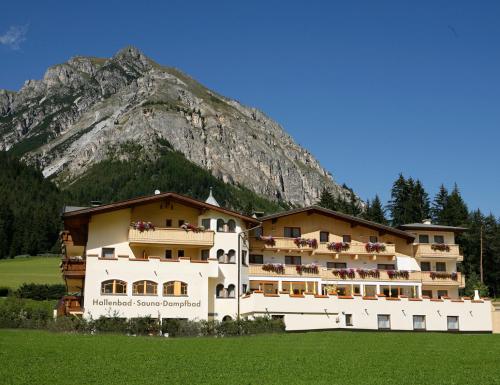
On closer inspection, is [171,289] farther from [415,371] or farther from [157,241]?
[415,371]

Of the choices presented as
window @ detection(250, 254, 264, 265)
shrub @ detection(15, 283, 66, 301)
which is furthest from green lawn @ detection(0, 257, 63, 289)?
window @ detection(250, 254, 264, 265)

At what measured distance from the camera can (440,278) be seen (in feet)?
182

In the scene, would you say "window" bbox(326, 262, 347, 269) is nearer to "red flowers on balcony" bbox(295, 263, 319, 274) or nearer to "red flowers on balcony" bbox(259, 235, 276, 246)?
"red flowers on balcony" bbox(295, 263, 319, 274)

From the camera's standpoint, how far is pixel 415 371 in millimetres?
20859

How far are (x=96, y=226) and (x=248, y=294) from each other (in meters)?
11.7

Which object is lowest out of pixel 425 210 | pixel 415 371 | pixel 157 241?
pixel 415 371

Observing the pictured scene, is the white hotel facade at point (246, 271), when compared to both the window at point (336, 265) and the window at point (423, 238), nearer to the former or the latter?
the window at point (336, 265)

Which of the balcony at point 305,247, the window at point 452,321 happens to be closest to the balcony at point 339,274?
the balcony at point 305,247

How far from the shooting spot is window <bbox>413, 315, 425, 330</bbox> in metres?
45.7

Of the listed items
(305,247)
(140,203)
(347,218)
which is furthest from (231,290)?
(347,218)

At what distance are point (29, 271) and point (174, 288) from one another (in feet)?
190

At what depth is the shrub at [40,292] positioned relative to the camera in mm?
69312

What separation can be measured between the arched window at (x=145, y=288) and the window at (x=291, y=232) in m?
14.1

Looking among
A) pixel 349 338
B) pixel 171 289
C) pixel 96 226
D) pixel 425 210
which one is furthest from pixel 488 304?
pixel 425 210
